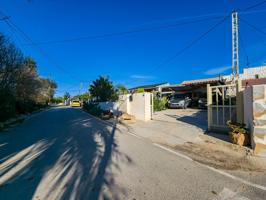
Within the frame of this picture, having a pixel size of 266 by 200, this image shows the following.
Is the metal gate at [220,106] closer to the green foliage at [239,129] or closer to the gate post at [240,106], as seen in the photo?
the gate post at [240,106]

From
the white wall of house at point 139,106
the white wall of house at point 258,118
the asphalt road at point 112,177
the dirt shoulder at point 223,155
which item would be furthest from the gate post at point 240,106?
the white wall of house at point 139,106

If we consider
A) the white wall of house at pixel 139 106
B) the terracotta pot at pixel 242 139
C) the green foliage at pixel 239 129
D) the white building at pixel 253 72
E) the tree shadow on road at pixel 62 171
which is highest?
the white building at pixel 253 72

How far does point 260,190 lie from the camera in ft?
12.6

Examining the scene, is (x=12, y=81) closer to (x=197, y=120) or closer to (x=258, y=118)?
(x=197, y=120)

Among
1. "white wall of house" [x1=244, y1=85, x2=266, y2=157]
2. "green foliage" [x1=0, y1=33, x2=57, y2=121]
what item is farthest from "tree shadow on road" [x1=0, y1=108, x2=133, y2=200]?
"green foliage" [x1=0, y1=33, x2=57, y2=121]

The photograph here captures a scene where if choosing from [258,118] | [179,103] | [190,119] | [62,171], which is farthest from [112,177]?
[179,103]

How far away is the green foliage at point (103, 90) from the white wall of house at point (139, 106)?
11.7 m

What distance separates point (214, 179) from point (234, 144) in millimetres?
3309

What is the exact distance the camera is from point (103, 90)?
101 feet

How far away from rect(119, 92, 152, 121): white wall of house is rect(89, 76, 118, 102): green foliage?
1167 centimetres

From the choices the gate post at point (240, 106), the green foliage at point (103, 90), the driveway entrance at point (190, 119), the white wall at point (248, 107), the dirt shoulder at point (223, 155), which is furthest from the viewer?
the green foliage at point (103, 90)

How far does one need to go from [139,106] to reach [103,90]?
1528 cm

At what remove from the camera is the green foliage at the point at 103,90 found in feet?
101

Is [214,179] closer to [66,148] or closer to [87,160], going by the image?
[87,160]
